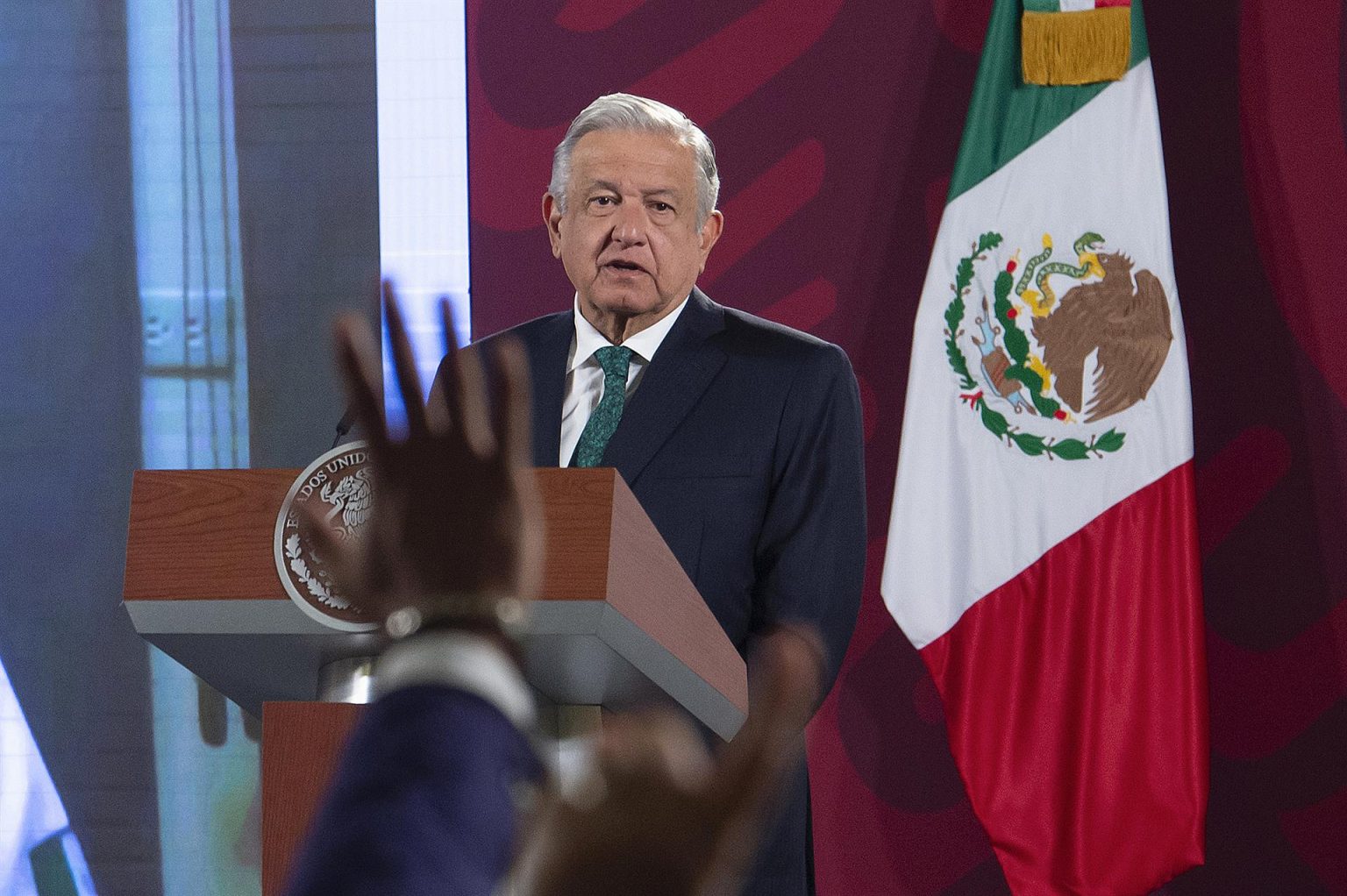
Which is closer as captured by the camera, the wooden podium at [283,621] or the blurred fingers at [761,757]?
the blurred fingers at [761,757]

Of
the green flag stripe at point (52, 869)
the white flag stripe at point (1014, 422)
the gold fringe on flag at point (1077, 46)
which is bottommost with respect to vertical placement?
the green flag stripe at point (52, 869)

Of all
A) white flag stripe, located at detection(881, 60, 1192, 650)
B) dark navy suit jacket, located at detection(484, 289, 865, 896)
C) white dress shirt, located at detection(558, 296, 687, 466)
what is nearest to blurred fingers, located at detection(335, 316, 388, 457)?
dark navy suit jacket, located at detection(484, 289, 865, 896)

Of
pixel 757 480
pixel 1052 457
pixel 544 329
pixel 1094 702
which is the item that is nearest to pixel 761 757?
pixel 757 480

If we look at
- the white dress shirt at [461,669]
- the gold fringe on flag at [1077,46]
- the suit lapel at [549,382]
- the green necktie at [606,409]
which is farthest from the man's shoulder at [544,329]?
the white dress shirt at [461,669]

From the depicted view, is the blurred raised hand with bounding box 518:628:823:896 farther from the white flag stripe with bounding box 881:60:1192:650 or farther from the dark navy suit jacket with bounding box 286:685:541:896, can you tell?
the white flag stripe with bounding box 881:60:1192:650

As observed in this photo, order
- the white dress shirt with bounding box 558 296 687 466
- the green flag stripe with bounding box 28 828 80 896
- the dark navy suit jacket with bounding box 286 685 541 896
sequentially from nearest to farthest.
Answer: the dark navy suit jacket with bounding box 286 685 541 896, the white dress shirt with bounding box 558 296 687 466, the green flag stripe with bounding box 28 828 80 896

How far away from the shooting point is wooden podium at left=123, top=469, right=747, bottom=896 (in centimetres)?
93

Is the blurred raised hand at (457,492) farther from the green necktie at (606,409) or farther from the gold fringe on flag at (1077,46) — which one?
the gold fringe on flag at (1077,46)

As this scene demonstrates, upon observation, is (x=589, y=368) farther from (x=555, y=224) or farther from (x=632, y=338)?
(x=555, y=224)

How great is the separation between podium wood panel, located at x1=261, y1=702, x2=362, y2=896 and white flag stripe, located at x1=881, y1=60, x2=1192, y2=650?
2.03m

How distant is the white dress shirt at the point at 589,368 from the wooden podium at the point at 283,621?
2.72ft

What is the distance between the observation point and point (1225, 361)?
10.1 ft

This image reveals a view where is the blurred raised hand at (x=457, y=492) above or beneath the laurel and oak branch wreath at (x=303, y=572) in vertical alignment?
above

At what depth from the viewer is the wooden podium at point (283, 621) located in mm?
928
